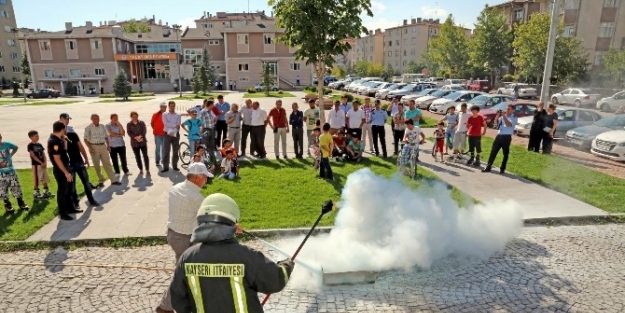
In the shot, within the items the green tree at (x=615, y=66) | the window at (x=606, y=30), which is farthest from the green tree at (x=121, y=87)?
the window at (x=606, y=30)

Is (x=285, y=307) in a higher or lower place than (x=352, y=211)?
lower

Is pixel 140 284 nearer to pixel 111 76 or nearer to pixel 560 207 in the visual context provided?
pixel 560 207

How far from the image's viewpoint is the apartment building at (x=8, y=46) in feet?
235

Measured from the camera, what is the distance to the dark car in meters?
14.3

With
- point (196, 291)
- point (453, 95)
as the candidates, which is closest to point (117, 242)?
point (196, 291)

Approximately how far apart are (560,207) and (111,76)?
6030 cm

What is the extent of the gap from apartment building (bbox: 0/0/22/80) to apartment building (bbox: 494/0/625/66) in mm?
88473

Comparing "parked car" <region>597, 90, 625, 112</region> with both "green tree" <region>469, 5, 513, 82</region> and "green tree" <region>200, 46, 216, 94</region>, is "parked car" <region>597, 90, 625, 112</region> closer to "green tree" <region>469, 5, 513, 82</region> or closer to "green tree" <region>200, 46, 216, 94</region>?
"green tree" <region>469, 5, 513, 82</region>

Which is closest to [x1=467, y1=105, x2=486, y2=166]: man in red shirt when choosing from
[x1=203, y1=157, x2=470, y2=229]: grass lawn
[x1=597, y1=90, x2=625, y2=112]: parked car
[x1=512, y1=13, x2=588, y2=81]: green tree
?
[x1=203, y1=157, x2=470, y2=229]: grass lawn

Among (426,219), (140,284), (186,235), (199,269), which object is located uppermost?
(199,269)

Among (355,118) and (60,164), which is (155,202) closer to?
(60,164)

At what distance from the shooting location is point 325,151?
969cm

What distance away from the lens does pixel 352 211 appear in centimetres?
595

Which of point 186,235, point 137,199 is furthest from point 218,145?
point 186,235
